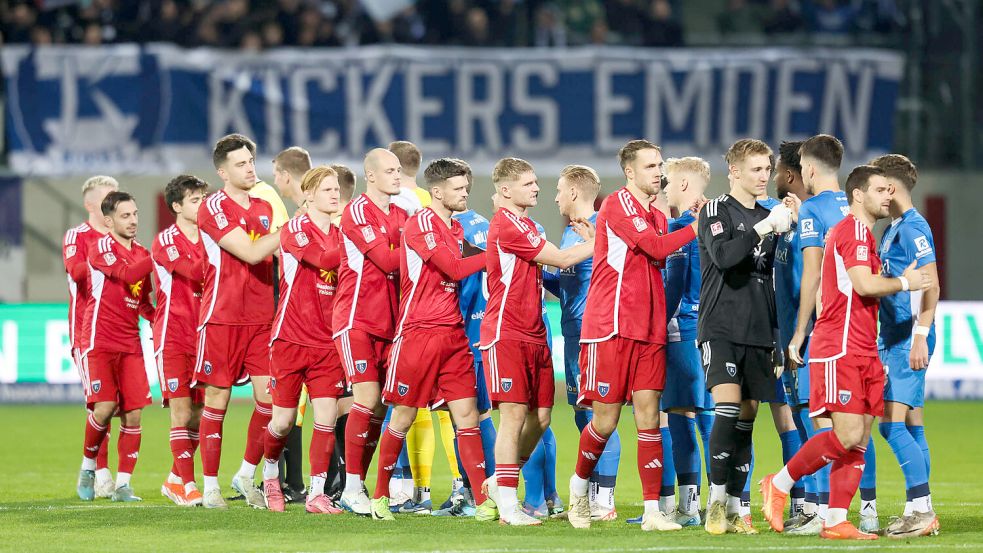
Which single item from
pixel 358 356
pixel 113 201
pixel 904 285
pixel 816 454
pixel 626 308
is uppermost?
pixel 113 201

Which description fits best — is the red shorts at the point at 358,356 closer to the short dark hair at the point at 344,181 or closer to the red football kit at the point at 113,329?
the short dark hair at the point at 344,181

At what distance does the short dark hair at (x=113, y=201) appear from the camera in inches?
388

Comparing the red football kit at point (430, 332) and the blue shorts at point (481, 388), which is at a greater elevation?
the red football kit at point (430, 332)

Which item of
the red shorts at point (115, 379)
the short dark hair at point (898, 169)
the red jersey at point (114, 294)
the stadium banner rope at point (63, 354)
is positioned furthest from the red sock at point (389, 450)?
the stadium banner rope at point (63, 354)

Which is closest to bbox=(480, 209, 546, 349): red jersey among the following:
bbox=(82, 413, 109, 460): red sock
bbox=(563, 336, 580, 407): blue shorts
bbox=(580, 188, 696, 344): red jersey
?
bbox=(580, 188, 696, 344): red jersey

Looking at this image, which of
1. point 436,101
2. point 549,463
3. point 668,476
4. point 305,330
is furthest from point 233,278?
point 436,101

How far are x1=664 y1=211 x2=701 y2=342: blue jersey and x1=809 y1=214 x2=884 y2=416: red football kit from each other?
0.99 m

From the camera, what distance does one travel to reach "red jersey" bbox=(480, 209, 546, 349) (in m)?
8.02

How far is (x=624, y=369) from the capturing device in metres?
7.75

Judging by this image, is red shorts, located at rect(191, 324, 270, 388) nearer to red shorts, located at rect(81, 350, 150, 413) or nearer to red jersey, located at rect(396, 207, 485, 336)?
red shorts, located at rect(81, 350, 150, 413)

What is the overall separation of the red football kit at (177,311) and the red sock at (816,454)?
4073 millimetres

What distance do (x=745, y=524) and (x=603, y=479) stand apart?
1.12m

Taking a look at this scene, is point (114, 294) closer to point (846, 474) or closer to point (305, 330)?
point (305, 330)

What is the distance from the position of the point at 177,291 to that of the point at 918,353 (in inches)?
189
